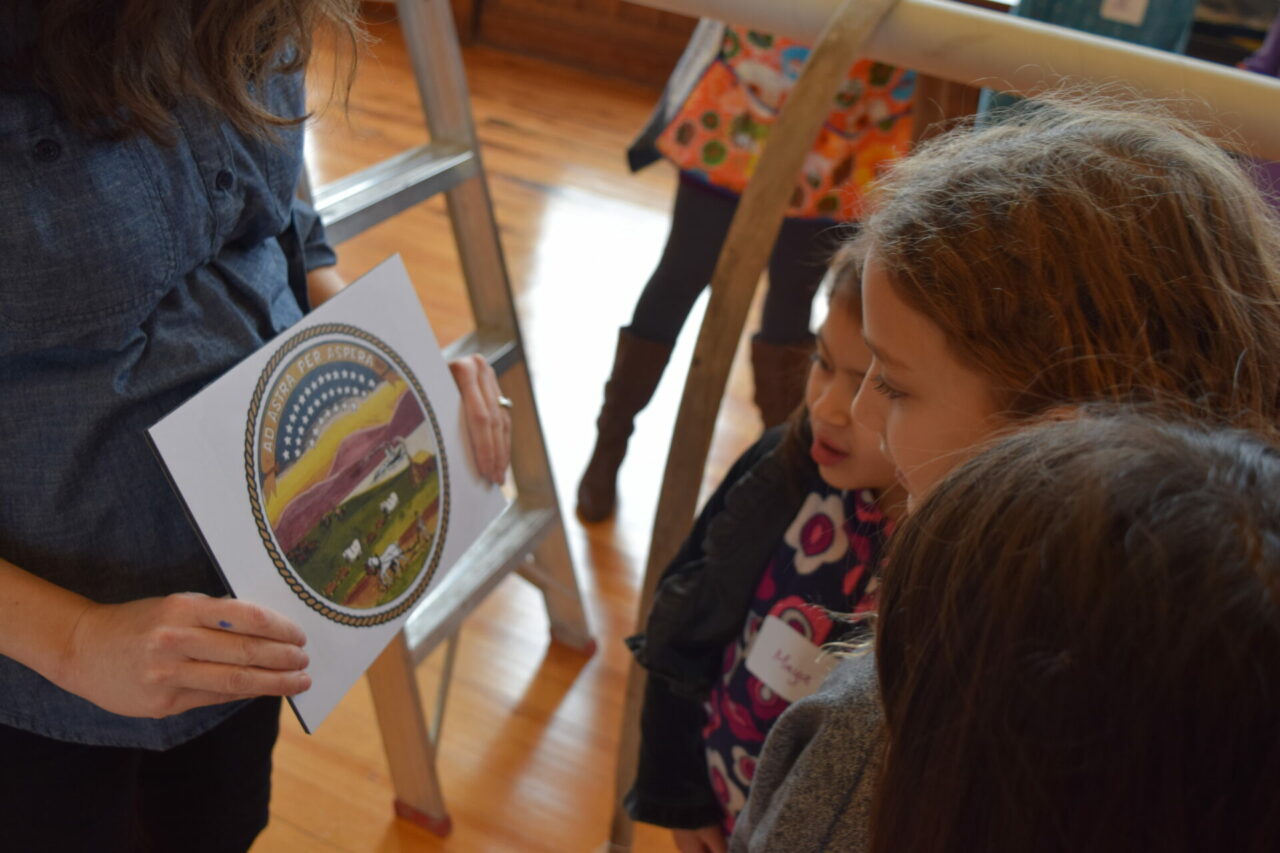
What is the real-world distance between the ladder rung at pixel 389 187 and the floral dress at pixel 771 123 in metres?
0.50

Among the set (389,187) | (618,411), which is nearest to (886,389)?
(389,187)

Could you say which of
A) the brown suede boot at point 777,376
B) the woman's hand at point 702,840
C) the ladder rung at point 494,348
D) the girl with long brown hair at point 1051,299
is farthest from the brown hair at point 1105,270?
the brown suede boot at point 777,376

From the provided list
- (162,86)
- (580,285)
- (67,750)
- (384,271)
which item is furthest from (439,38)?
(580,285)

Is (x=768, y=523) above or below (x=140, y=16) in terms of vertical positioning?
below

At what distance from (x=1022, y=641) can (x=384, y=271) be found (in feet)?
1.87

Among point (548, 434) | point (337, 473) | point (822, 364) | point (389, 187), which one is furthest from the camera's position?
point (548, 434)

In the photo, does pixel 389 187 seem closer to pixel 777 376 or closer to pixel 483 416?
pixel 483 416

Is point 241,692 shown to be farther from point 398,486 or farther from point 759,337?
point 759,337

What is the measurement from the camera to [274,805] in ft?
4.45

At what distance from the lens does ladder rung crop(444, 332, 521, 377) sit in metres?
1.27

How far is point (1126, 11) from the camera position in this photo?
4.20 ft

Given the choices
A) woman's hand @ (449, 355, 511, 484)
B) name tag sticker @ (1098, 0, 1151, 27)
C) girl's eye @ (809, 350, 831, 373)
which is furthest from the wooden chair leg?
name tag sticker @ (1098, 0, 1151, 27)

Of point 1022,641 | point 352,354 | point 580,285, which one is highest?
point 1022,641

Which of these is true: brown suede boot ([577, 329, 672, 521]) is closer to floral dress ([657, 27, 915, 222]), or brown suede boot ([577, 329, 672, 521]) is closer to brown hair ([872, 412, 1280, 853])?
floral dress ([657, 27, 915, 222])
